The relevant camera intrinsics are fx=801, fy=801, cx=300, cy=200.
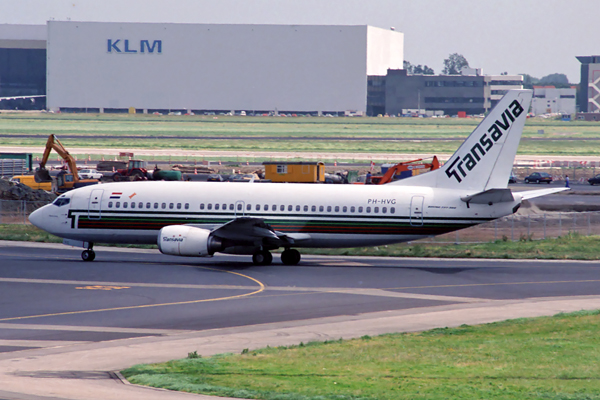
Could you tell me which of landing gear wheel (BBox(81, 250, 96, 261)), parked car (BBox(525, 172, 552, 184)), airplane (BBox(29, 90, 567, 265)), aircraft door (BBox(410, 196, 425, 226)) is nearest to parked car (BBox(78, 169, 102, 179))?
landing gear wheel (BBox(81, 250, 96, 261))

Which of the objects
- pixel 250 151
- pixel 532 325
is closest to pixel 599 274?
pixel 532 325

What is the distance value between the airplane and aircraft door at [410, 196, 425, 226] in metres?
0.05

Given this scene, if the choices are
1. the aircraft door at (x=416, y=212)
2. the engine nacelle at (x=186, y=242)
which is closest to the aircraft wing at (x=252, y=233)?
the engine nacelle at (x=186, y=242)

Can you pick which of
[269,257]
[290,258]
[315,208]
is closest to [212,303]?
[269,257]

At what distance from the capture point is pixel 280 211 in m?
38.5

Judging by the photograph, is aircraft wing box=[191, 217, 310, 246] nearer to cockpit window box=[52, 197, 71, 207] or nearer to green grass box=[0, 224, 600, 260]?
green grass box=[0, 224, 600, 260]

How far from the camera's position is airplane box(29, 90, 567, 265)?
36.9 meters

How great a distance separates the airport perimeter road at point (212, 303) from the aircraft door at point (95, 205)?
7.68 ft

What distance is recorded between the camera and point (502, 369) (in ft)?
61.5

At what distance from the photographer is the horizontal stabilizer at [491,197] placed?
35.8 meters

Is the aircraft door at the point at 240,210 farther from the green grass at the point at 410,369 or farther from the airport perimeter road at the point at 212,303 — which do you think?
the green grass at the point at 410,369

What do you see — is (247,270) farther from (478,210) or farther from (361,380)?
(361,380)

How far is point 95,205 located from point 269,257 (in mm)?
9154

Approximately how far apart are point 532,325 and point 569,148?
424ft
